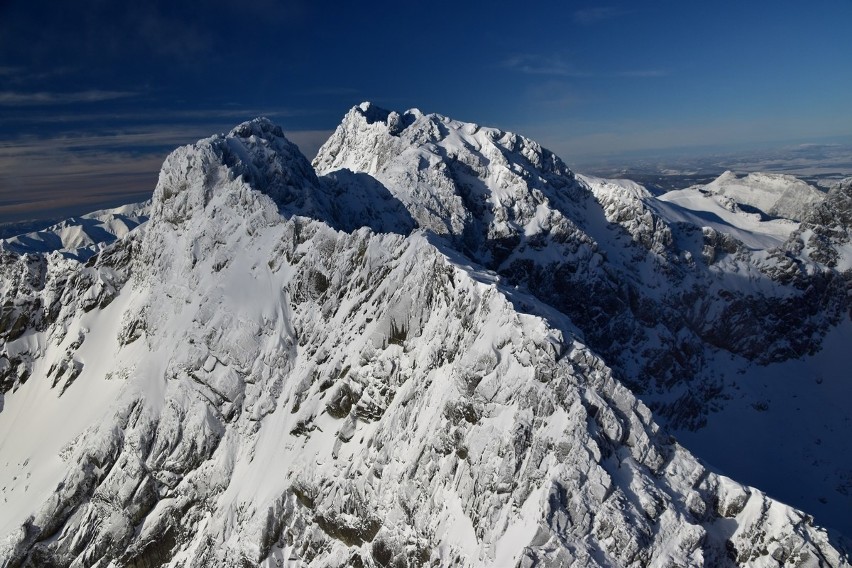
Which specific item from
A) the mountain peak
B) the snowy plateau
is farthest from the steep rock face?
the mountain peak

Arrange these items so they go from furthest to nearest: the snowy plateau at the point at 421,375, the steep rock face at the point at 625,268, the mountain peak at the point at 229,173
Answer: the steep rock face at the point at 625,268 → the mountain peak at the point at 229,173 → the snowy plateau at the point at 421,375

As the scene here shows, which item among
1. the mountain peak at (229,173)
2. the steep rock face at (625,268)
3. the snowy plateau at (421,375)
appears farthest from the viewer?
the steep rock face at (625,268)

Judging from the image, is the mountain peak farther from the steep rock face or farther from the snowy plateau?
the steep rock face

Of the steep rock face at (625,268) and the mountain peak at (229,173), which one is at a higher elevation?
the mountain peak at (229,173)

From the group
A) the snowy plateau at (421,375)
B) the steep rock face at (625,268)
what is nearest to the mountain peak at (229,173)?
the snowy plateau at (421,375)

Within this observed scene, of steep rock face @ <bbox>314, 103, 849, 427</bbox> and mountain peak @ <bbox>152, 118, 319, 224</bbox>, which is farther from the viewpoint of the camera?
steep rock face @ <bbox>314, 103, 849, 427</bbox>

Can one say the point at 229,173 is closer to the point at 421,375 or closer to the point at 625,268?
the point at 421,375

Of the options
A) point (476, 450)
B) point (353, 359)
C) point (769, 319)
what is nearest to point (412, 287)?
point (353, 359)

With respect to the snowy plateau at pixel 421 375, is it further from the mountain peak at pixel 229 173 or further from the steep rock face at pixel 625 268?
the steep rock face at pixel 625 268

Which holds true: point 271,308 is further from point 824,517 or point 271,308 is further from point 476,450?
point 824,517
